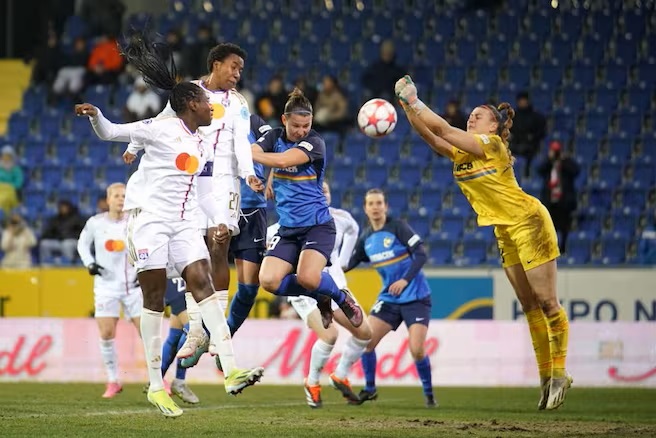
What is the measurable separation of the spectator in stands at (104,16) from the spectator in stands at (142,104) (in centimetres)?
225

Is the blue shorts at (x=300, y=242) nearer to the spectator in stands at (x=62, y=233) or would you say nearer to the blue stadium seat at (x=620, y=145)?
the spectator in stands at (x=62, y=233)

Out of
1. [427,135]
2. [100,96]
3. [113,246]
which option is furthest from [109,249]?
[100,96]

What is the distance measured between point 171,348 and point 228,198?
2948 millimetres

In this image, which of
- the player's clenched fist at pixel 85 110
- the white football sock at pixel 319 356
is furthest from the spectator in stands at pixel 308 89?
Result: the player's clenched fist at pixel 85 110

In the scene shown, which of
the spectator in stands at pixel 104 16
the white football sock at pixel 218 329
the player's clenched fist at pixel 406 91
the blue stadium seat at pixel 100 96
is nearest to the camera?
the white football sock at pixel 218 329

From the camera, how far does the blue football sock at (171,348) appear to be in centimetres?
1263

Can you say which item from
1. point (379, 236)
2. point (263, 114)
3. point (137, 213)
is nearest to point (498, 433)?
point (137, 213)

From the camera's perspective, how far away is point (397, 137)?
2203 cm

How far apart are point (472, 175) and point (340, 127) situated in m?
11.3

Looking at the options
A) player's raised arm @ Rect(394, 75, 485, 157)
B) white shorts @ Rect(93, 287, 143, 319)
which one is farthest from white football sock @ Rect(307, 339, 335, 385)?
player's raised arm @ Rect(394, 75, 485, 157)

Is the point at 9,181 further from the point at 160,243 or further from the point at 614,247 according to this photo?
the point at 160,243

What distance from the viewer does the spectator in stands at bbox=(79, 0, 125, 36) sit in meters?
24.3

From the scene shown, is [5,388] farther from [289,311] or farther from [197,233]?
[197,233]

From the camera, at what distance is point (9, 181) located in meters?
21.8
